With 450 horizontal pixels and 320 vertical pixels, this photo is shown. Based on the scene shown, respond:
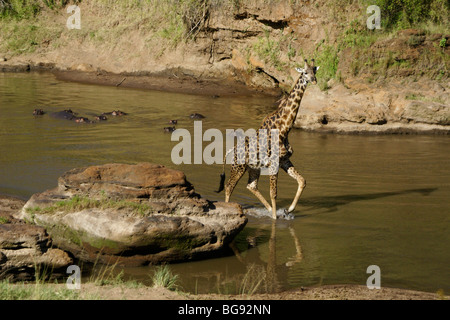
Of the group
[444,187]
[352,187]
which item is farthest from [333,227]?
[444,187]

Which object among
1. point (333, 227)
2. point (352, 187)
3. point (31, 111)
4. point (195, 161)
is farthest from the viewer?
point (31, 111)

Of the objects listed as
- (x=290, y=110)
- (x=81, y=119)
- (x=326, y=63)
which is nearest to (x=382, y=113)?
(x=326, y=63)

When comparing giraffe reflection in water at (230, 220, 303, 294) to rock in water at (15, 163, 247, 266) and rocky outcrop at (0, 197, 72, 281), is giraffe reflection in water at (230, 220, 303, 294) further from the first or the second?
rocky outcrop at (0, 197, 72, 281)

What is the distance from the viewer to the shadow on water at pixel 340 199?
11664 millimetres

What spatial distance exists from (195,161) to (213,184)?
7.17 ft

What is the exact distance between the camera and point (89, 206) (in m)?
8.76

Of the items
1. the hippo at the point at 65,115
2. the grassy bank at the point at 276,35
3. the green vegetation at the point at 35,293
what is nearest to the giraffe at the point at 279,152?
the green vegetation at the point at 35,293

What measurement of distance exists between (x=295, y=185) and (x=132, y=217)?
534cm

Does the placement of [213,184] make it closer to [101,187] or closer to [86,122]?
[101,187]

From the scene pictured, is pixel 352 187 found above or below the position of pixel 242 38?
below

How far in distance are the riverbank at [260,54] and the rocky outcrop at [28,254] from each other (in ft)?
38.8

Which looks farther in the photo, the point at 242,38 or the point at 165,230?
the point at 242,38

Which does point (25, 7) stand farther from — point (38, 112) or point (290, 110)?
point (290, 110)

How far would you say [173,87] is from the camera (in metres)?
25.5
